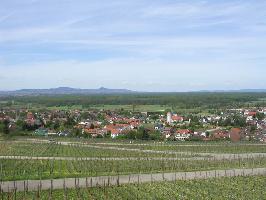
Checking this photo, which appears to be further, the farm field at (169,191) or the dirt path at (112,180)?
the dirt path at (112,180)

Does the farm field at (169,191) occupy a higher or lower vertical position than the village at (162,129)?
higher

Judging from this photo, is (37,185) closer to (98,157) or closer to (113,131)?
(98,157)

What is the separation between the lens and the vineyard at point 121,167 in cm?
2095

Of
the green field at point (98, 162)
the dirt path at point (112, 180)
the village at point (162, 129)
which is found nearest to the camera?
the dirt path at point (112, 180)

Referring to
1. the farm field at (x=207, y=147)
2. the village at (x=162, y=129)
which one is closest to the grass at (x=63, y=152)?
the farm field at (x=207, y=147)

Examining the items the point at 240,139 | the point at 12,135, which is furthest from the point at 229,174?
the point at 12,135

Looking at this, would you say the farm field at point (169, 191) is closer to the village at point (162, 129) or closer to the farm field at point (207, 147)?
the farm field at point (207, 147)

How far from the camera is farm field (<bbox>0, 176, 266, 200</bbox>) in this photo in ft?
65.8

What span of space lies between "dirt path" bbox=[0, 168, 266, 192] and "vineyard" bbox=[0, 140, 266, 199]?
11cm

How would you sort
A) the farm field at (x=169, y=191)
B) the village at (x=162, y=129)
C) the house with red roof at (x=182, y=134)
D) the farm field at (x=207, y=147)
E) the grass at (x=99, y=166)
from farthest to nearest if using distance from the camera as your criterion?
the house with red roof at (x=182, y=134) < the village at (x=162, y=129) < the farm field at (x=207, y=147) < the grass at (x=99, y=166) < the farm field at (x=169, y=191)

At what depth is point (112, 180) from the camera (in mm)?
24500

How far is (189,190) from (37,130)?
44.6 metres

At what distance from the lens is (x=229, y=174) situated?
27.6m

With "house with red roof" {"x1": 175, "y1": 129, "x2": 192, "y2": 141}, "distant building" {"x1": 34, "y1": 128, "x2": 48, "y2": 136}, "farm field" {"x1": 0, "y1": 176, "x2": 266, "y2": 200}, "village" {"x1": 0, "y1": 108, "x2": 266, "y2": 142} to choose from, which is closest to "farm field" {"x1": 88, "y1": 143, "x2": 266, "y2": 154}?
"village" {"x1": 0, "y1": 108, "x2": 266, "y2": 142}
